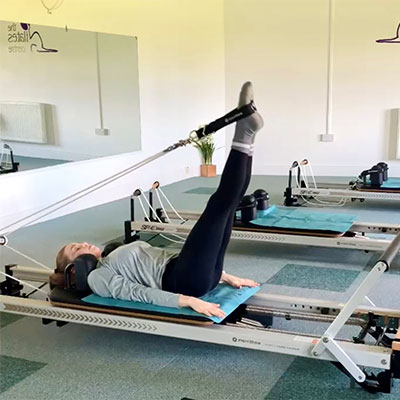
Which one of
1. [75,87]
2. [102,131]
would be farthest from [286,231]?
[75,87]

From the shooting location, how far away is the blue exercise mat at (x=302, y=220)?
436cm

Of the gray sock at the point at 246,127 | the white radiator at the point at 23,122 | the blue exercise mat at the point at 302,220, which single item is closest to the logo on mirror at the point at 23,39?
the white radiator at the point at 23,122

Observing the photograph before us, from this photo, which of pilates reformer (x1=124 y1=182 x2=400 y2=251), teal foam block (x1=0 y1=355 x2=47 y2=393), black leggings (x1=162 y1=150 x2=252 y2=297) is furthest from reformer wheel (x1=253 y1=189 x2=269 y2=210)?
teal foam block (x1=0 y1=355 x2=47 y2=393)

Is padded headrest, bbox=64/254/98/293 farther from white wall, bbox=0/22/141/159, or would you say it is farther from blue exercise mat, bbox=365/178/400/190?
blue exercise mat, bbox=365/178/400/190

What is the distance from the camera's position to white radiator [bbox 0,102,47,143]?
5531 millimetres

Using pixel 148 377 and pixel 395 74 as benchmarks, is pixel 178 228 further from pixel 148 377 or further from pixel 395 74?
pixel 395 74

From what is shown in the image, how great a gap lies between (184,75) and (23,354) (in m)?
6.20

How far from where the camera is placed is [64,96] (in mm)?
6441

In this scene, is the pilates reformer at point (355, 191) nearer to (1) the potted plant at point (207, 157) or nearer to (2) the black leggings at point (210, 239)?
(1) the potted plant at point (207, 157)

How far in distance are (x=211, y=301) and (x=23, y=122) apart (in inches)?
152

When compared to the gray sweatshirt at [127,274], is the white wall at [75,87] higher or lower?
higher

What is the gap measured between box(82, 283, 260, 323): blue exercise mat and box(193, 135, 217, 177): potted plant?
589 centimetres

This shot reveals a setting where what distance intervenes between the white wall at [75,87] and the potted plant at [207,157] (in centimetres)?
147

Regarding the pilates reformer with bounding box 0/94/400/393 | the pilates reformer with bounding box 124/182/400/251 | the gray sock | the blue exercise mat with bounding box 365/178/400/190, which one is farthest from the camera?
the blue exercise mat with bounding box 365/178/400/190
